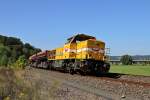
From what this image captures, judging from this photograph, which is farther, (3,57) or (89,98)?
(3,57)

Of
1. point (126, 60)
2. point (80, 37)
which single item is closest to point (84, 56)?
point (80, 37)

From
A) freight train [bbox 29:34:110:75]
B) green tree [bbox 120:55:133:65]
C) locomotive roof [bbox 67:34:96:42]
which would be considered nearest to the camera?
freight train [bbox 29:34:110:75]

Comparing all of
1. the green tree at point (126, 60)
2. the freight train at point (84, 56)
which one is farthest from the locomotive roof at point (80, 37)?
the green tree at point (126, 60)

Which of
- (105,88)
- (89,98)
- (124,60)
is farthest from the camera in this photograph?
(124,60)

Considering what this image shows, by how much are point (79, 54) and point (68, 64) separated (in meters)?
2.32

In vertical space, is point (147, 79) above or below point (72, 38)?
below

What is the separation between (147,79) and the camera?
2528 cm

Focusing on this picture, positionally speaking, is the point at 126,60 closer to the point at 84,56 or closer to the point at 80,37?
the point at 80,37

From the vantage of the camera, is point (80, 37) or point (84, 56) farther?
point (80, 37)

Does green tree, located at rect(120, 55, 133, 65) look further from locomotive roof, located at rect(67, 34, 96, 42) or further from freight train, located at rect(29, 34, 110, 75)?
locomotive roof, located at rect(67, 34, 96, 42)

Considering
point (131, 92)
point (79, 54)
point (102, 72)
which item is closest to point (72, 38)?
point (79, 54)

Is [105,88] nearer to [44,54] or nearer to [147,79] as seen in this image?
[147,79]

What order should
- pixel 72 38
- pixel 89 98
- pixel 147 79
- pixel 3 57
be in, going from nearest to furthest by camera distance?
pixel 89 98 → pixel 147 79 → pixel 3 57 → pixel 72 38

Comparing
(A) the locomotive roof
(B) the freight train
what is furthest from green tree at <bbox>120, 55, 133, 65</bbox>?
(A) the locomotive roof
